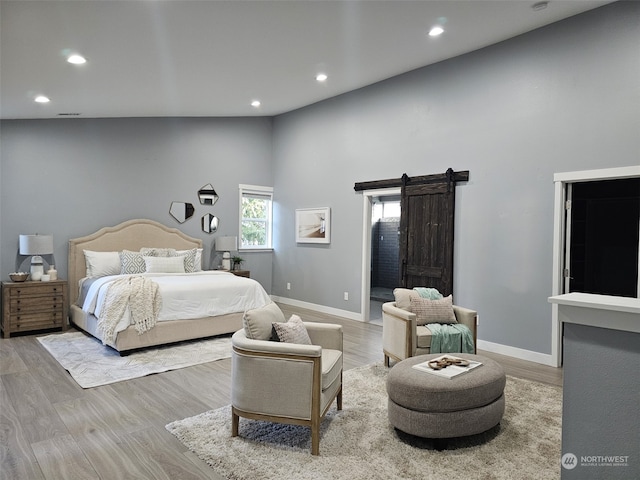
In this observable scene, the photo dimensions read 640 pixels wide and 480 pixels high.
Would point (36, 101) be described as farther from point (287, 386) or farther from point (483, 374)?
point (483, 374)

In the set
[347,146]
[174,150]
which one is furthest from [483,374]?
[174,150]

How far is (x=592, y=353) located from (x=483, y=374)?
1399 millimetres

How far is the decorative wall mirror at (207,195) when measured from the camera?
24.5 ft

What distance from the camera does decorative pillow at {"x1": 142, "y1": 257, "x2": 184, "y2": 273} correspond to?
19.8 ft

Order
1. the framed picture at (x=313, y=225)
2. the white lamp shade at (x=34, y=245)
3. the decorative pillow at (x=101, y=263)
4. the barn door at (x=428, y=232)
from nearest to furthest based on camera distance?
1. the barn door at (x=428, y=232)
2. the white lamp shade at (x=34, y=245)
3. the decorative pillow at (x=101, y=263)
4. the framed picture at (x=313, y=225)

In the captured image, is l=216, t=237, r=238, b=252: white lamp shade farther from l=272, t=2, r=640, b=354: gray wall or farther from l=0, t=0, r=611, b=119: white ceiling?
l=0, t=0, r=611, b=119: white ceiling

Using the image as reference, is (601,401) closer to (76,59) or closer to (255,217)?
(76,59)

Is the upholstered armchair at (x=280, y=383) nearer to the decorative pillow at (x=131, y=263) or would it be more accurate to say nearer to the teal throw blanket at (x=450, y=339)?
the teal throw blanket at (x=450, y=339)

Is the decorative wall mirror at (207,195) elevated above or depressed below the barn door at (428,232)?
above

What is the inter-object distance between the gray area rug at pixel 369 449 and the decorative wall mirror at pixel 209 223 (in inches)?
187

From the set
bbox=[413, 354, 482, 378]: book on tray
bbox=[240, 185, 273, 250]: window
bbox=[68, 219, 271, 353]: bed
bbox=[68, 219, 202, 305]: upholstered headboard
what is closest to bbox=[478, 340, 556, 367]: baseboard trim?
bbox=[413, 354, 482, 378]: book on tray

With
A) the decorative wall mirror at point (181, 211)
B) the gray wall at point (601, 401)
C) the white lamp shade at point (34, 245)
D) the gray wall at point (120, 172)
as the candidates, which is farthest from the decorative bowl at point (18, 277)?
the gray wall at point (601, 401)

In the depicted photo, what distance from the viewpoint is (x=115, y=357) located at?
14.6ft

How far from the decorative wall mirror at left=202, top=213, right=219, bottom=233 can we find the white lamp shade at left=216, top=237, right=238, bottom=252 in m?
0.30
